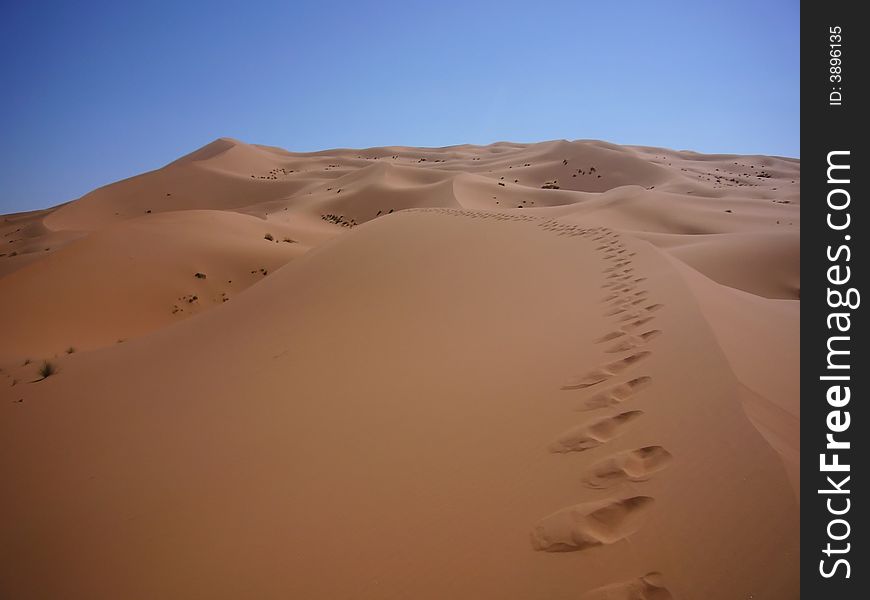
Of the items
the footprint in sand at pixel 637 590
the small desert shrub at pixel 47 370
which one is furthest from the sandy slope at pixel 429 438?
the small desert shrub at pixel 47 370

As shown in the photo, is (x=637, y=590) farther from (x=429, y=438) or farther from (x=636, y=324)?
(x=636, y=324)

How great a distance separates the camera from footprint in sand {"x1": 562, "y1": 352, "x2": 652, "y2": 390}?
3312 millimetres

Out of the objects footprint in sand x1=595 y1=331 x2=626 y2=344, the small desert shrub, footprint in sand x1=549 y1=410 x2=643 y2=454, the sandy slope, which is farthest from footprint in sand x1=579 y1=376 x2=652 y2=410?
the small desert shrub

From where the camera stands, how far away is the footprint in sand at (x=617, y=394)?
2.99m

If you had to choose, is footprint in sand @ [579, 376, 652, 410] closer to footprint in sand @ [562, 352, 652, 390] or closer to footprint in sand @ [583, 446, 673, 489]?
footprint in sand @ [562, 352, 652, 390]

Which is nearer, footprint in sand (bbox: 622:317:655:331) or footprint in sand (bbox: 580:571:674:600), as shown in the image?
footprint in sand (bbox: 580:571:674:600)

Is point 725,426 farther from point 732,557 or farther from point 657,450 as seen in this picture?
point 732,557

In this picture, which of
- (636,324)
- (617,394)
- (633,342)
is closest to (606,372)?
(617,394)

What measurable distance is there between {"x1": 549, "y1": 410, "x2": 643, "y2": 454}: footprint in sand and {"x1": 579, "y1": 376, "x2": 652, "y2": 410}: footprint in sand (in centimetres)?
17

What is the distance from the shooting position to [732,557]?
1786 millimetres

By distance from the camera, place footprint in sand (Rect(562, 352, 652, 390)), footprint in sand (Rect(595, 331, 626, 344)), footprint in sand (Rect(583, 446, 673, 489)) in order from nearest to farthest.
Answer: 1. footprint in sand (Rect(583, 446, 673, 489))
2. footprint in sand (Rect(562, 352, 652, 390))
3. footprint in sand (Rect(595, 331, 626, 344))

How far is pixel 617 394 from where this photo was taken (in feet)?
10.1

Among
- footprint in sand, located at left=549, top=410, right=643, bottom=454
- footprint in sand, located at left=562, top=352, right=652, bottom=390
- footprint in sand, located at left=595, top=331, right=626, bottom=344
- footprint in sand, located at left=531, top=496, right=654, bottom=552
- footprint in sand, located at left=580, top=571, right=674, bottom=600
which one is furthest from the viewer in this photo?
footprint in sand, located at left=595, top=331, right=626, bottom=344
